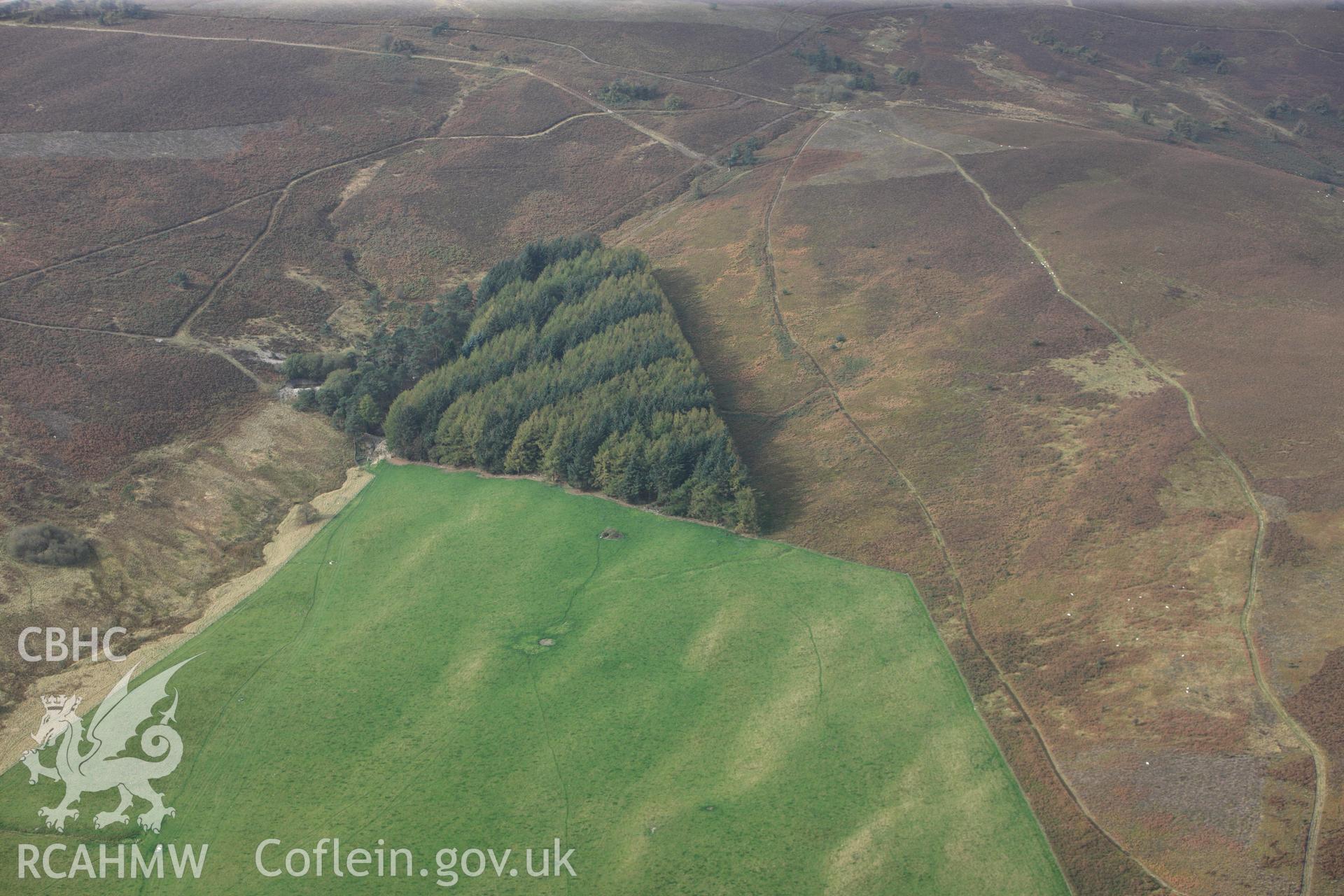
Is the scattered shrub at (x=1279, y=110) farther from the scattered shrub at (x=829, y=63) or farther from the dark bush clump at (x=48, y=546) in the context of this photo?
the dark bush clump at (x=48, y=546)

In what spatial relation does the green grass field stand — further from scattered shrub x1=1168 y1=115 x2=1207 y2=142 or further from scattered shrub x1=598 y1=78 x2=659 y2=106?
scattered shrub x1=1168 y1=115 x2=1207 y2=142

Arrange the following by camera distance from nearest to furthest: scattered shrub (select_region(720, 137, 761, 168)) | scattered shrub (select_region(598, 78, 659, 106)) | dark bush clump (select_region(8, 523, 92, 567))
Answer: dark bush clump (select_region(8, 523, 92, 567))
scattered shrub (select_region(720, 137, 761, 168))
scattered shrub (select_region(598, 78, 659, 106))

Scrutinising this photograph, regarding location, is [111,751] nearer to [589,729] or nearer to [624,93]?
[589,729]

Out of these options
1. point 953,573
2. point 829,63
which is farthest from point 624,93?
point 953,573

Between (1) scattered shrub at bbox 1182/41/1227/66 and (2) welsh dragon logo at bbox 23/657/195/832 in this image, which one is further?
(1) scattered shrub at bbox 1182/41/1227/66

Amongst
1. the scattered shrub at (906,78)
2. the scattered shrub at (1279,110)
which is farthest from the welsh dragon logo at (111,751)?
the scattered shrub at (1279,110)

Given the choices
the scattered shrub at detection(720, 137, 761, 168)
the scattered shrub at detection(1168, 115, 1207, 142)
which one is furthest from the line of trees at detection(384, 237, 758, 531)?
the scattered shrub at detection(1168, 115, 1207, 142)

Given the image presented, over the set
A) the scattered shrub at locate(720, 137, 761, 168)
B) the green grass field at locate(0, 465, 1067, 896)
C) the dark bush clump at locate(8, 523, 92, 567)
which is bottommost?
the green grass field at locate(0, 465, 1067, 896)
